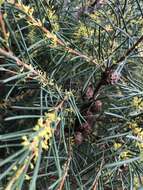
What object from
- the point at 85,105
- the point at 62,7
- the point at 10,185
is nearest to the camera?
the point at 10,185

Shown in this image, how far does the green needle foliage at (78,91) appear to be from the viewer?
1.66 feet

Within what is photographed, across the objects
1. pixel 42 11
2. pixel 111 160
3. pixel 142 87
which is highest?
pixel 42 11

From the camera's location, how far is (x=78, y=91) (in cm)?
62

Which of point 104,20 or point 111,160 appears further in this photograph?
point 104,20

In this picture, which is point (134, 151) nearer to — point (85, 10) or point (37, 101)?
point (37, 101)

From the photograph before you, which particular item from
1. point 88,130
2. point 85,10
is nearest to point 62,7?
point 85,10

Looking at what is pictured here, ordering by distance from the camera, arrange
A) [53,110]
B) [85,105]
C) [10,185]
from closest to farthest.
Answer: [10,185]
[53,110]
[85,105]

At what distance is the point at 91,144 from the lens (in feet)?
1.98

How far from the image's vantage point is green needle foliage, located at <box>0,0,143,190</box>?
1.66 ft

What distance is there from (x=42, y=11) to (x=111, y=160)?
0.25 m

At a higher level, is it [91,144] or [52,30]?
[52,30]

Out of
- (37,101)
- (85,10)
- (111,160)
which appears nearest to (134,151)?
(111,160)

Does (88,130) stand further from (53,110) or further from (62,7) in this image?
(62,7)

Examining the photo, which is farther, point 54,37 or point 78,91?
point 78,91
